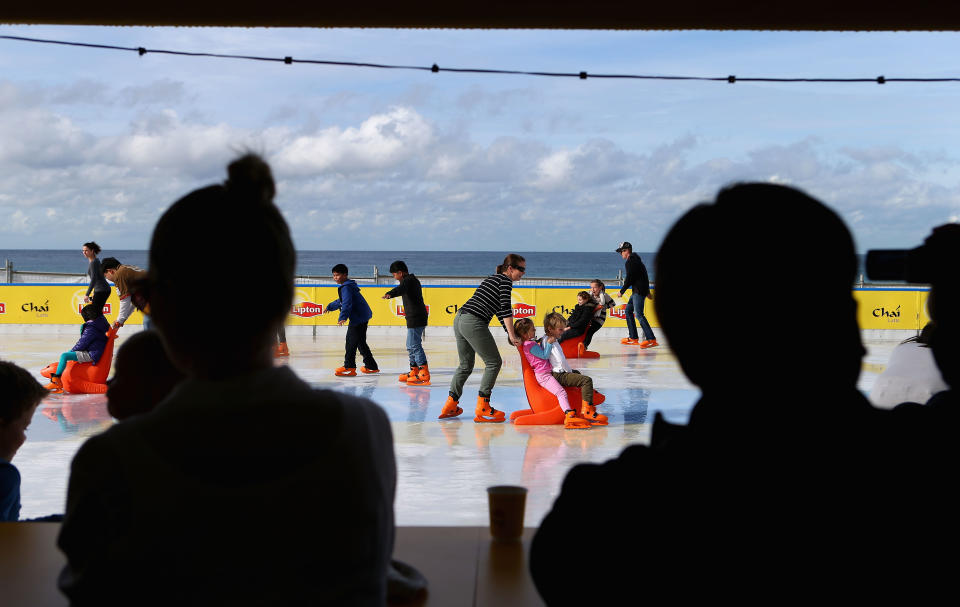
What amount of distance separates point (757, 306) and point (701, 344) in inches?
3.3

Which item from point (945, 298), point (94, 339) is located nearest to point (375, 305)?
point (94, 339)

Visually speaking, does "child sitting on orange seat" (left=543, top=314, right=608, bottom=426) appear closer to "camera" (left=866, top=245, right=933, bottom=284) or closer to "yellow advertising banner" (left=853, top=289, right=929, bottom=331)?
"camera" (left=866, top=245, right=933, bottom=284)

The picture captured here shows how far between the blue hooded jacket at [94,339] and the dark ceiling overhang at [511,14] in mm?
6804

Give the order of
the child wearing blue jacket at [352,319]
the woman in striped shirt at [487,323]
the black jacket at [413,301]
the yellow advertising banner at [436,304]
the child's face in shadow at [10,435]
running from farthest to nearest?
the yellow advertising banner at [436,304] < the child wearing blue jacket at [352,319] < the black jacket at [413,301] < the woman in striped shirt at [487,323] < the child's face in shadow at [10,435]

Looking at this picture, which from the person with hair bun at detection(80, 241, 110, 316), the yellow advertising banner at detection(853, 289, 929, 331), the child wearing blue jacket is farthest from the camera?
the yellow advertising banner at detection(853, 289, 929, 331)

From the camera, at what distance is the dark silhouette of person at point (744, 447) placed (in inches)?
38.4

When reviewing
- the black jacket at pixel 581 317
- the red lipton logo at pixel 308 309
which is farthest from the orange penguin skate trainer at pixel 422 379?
the red lipton logo at pixel 308 309

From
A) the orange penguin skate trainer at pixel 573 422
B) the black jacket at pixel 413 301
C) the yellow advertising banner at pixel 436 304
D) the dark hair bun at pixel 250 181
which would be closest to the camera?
the dark hair bun at pixel 250 181

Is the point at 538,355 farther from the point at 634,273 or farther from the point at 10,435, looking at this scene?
the point at 634,273

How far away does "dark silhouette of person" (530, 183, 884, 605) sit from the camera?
0.98 metres

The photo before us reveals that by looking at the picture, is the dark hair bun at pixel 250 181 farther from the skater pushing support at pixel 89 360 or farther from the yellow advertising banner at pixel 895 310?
the yellow advertising banner at pixel 895 310

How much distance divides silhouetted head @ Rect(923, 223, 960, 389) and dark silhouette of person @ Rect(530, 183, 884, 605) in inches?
24.5

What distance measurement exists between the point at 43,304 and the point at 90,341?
9115 mm

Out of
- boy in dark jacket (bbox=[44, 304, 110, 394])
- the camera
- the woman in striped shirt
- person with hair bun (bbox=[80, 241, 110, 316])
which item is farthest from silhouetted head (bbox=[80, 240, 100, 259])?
the camera
